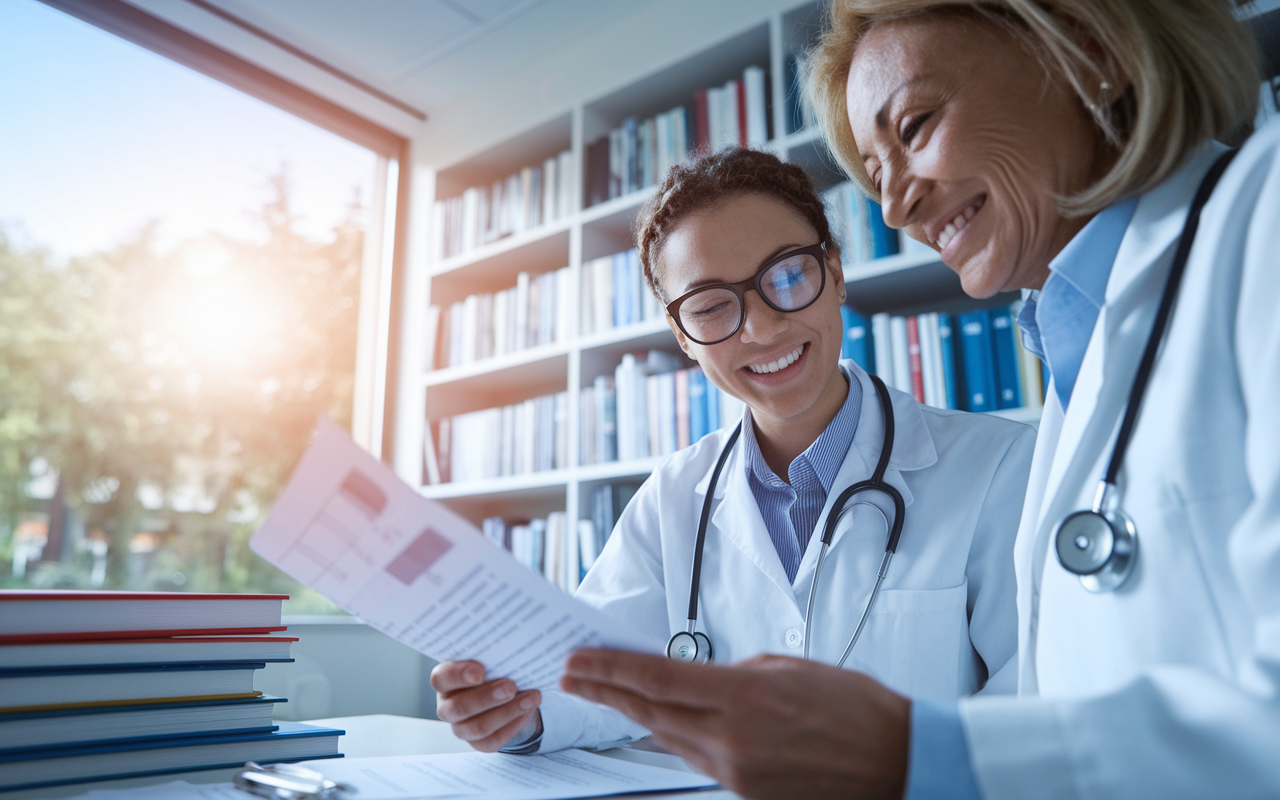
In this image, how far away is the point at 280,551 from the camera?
60cm

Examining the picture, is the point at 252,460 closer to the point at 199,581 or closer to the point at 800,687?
the point at 199,581

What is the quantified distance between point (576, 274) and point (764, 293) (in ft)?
4.80

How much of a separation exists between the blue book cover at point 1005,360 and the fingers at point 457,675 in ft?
4.53

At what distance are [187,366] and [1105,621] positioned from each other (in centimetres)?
284

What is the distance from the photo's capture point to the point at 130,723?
2.40 ft

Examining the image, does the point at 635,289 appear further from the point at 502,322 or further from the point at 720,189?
the point at 720,189

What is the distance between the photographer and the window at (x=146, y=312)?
240 cm

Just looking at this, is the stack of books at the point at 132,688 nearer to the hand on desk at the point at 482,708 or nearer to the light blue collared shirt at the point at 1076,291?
the hand on desk at the point at 482,708

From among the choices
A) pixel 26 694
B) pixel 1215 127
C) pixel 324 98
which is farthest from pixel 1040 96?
pixel 324 98

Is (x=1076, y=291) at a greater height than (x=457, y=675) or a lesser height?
greater

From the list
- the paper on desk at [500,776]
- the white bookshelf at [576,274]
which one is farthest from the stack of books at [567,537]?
the paper on desk at [500,776]

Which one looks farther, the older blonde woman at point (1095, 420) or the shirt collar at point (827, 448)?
the shirt collar at point (827, 448)

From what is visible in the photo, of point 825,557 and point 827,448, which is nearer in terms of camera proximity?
point 825,557

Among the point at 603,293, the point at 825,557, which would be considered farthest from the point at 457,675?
the point at 603,293
